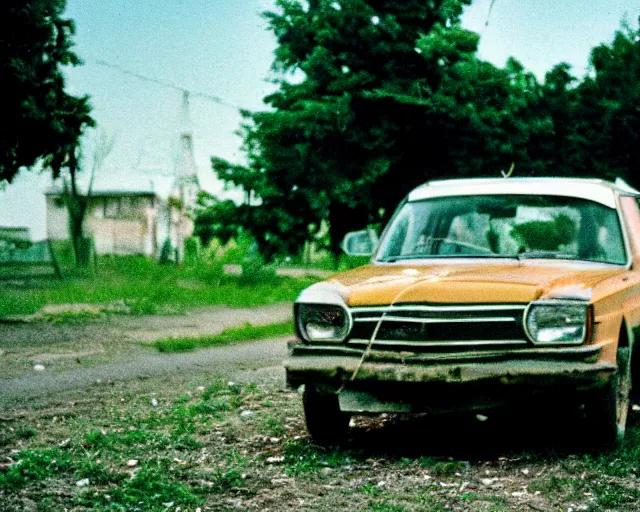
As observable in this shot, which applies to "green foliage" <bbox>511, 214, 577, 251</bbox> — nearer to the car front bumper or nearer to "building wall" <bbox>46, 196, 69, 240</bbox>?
the car front bumper

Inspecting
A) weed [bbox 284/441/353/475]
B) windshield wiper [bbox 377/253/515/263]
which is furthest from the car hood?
weed [bbox 284/441/353/475]

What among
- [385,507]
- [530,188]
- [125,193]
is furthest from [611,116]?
[125,193]

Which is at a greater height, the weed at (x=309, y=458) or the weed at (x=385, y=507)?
the weed at (x=385, y=507)

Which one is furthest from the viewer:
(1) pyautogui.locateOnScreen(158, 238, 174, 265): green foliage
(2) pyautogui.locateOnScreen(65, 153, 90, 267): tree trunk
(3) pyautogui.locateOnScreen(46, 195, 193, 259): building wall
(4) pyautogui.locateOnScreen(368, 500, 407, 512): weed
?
(3) pyautogui.locateOnScreen(46, 195, 193, 259): building wall

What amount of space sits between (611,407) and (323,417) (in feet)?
6.27

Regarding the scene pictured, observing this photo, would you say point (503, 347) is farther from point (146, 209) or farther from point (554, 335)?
point (146, 209)

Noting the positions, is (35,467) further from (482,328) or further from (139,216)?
(139,216)

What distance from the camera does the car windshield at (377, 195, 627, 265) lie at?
6.93 m

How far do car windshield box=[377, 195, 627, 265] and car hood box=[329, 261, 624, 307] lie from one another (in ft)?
1.05

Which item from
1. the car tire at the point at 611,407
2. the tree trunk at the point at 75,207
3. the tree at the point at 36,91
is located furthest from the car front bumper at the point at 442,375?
the tree trunk at the point at 75,207

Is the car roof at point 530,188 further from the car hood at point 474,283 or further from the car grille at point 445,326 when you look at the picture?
the car grille at point 445,326

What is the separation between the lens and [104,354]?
12391mm

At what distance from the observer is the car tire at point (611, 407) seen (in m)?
6.00

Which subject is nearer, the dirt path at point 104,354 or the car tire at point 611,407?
the car tire at point 611,407
